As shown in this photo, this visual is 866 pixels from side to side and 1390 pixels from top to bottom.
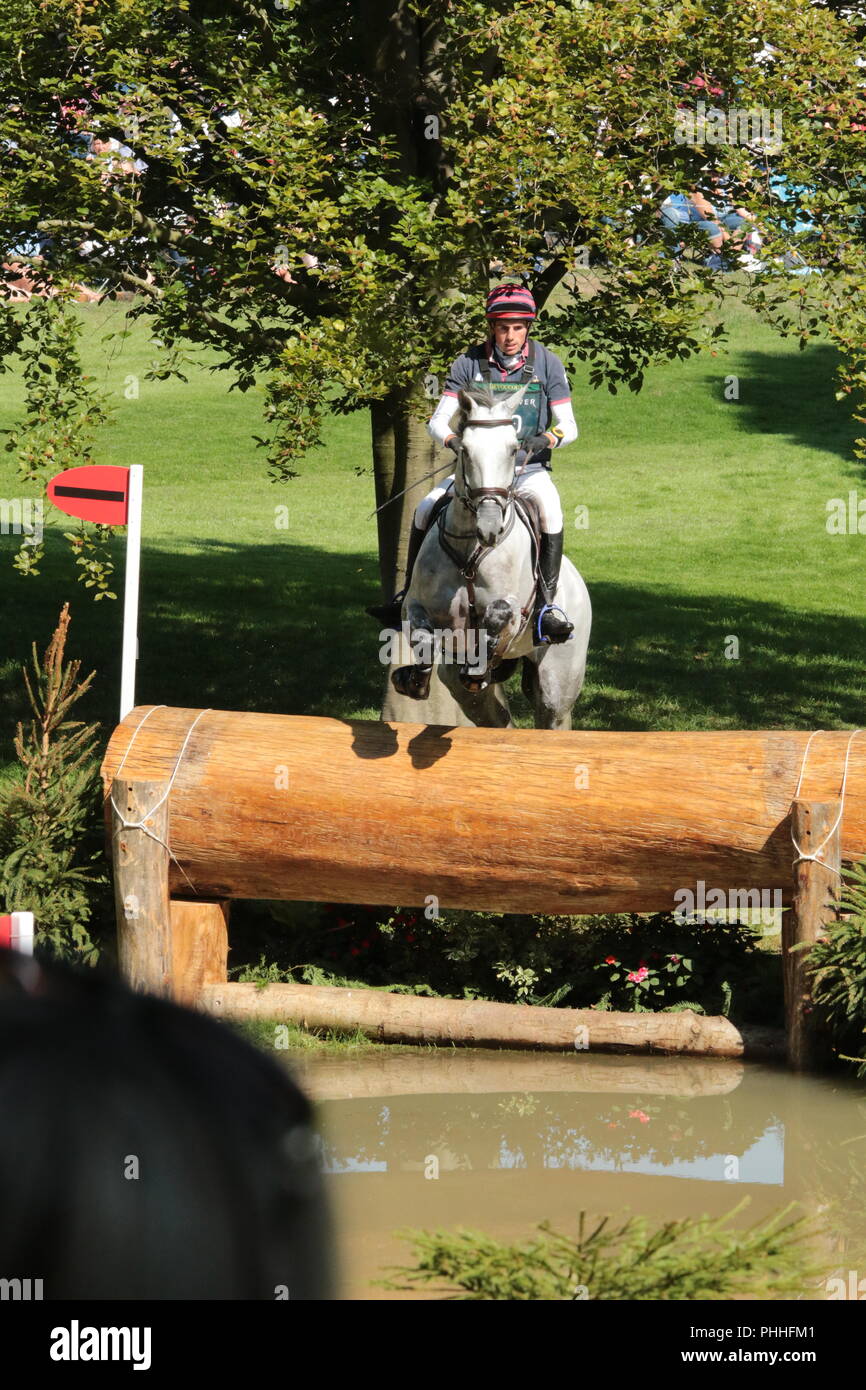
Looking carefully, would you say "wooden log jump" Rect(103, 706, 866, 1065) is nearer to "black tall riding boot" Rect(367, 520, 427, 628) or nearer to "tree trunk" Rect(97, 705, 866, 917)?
"tree trunk" Rect(97, 705, 866, 917)

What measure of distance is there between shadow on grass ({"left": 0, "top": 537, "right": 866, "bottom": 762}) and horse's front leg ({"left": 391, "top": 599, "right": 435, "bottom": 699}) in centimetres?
652

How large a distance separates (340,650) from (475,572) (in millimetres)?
9577

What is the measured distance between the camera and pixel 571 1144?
22.4 feet

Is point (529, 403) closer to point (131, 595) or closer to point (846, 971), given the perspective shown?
point (131, 595)

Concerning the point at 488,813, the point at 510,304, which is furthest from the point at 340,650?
the point at 510,304

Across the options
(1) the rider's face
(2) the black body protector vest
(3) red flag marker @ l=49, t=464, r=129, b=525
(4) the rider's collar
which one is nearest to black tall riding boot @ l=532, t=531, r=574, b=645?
(2) the black body protector vest

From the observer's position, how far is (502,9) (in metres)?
10.9

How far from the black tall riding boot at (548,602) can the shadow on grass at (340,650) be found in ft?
21.9

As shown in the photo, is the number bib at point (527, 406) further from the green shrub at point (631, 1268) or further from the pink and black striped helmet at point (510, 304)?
the green shrub at point (631, 1268)

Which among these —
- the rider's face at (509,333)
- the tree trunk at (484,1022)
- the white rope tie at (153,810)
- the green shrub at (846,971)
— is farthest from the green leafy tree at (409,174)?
the green shrub at (846,971)

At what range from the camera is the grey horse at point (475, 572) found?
702 centimetres

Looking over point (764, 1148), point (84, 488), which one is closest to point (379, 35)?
point (84, 488)

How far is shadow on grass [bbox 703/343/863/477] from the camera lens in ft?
118
